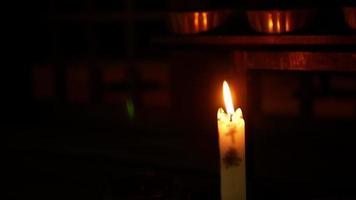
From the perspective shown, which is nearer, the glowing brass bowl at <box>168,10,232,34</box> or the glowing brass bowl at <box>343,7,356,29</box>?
the glowing brass bowl at <box>343,7,356,29</box>

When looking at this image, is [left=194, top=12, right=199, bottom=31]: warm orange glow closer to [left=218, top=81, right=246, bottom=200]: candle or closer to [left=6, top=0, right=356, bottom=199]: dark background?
[left=6, top=0, right=356, bottom=199]: dark background

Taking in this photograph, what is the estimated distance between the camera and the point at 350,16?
3.11 m

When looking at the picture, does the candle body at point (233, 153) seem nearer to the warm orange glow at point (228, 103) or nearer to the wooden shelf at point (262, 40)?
the warm orange glow at point (228, 103)

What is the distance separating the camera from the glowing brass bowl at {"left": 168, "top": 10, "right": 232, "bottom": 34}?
3428 millimetres

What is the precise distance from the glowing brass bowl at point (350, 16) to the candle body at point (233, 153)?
41.9 inches

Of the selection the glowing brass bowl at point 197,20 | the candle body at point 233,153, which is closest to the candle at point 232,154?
the candle body at point 233,153

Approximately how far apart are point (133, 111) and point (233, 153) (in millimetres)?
3786

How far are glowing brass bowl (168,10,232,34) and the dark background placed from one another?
1.9 inches

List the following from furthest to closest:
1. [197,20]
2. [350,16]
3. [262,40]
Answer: [197,20]
[262,40]
[350,16]

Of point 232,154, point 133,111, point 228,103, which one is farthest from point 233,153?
point 133,111

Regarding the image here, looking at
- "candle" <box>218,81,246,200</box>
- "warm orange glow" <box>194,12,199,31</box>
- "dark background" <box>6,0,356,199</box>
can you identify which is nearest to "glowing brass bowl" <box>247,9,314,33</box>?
"dark background" <box>6,0,356,199</box>

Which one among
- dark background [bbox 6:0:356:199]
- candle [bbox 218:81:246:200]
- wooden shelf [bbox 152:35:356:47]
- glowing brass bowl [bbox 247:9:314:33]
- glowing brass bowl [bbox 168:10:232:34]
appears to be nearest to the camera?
candle [bbox 218:81:246:200]

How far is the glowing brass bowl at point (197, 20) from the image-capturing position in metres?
3.43

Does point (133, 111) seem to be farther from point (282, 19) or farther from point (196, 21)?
point (282, 19)
